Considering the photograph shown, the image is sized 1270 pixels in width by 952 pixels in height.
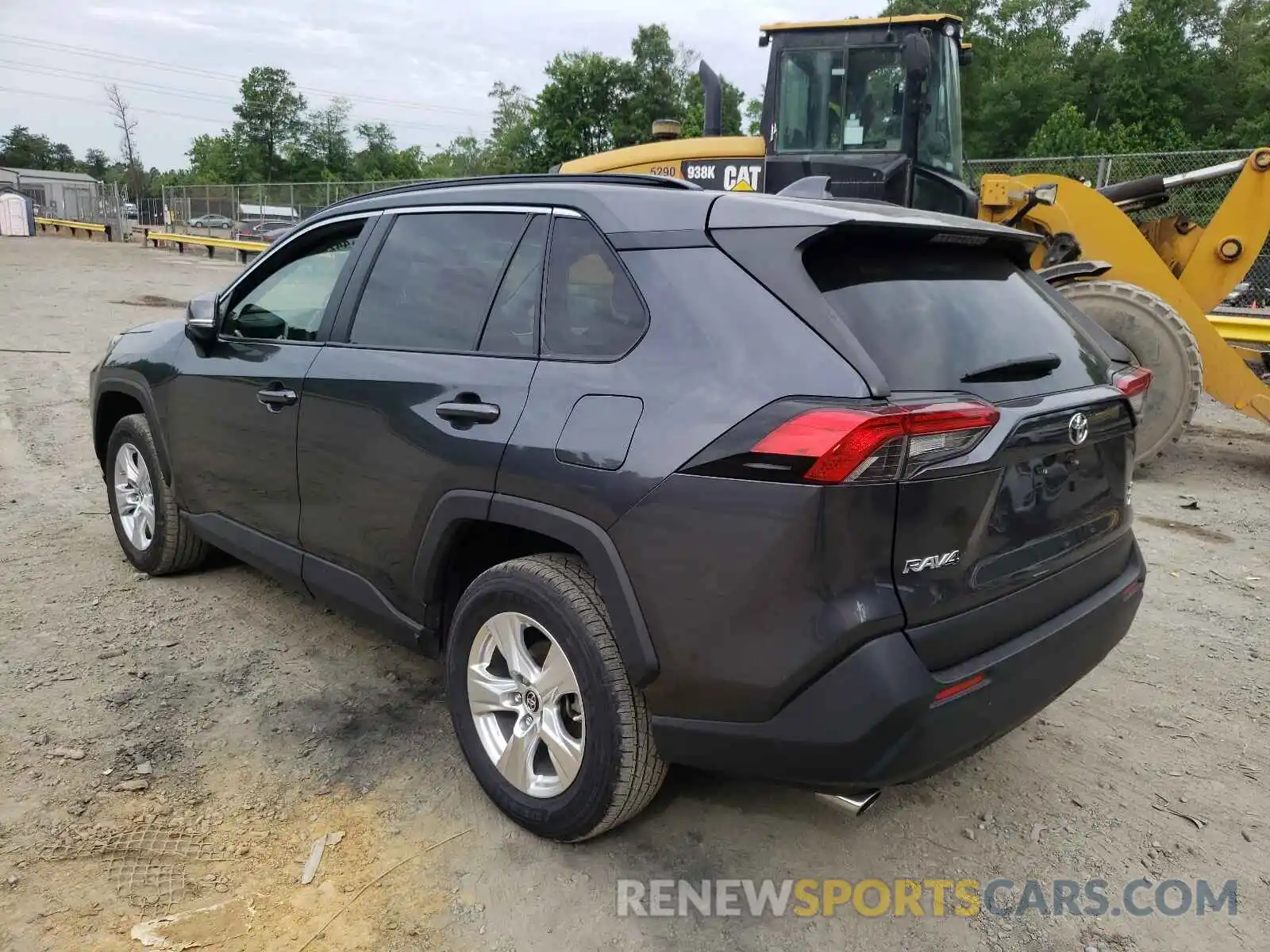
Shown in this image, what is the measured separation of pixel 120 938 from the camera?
227 centimetres

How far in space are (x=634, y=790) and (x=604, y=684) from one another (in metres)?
0.32

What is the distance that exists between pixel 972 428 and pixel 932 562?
321mm

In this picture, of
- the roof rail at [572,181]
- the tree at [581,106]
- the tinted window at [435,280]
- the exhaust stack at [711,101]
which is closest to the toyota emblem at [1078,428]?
the roof rail at [572,181]

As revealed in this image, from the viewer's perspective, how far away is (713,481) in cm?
210

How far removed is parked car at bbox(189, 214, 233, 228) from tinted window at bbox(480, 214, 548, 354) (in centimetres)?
3533

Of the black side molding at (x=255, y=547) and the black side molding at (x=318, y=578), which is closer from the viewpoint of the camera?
the black side molding at (x=318, y=578)

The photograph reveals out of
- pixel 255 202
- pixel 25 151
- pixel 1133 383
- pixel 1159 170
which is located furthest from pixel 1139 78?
pixel 25 151

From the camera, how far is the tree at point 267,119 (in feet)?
258

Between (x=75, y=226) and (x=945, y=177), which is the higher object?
(x=75, y=226)

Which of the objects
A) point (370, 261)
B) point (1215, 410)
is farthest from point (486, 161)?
point (370, 261)

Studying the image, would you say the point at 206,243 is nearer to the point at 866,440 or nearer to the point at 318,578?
the point at 318,578

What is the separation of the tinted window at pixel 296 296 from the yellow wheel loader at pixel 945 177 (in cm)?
414

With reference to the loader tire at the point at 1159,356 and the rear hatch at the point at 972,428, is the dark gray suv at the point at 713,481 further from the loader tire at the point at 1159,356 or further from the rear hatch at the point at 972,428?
the loader tire at the point at 1159,356

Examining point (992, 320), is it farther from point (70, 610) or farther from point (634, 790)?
point (70, 610)
